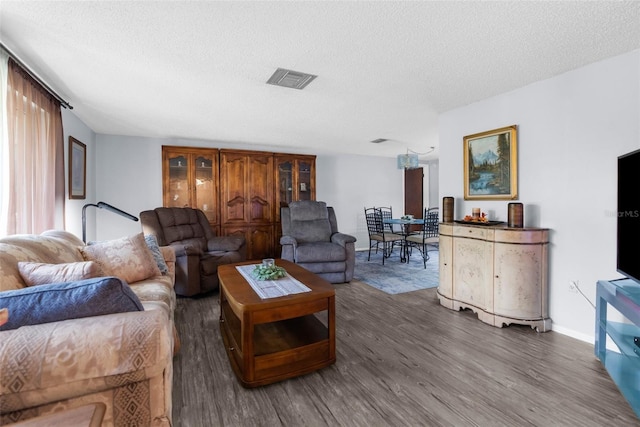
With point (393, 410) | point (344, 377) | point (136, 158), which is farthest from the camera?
point (136, 158)

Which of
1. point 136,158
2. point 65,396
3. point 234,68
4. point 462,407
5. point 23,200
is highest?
point 234,68

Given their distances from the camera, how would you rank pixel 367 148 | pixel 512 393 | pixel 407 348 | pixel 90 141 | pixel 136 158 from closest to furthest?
pixel 512 393
pixel 407 348
pixel 90 141
pixel 136 158
pixel 367 148

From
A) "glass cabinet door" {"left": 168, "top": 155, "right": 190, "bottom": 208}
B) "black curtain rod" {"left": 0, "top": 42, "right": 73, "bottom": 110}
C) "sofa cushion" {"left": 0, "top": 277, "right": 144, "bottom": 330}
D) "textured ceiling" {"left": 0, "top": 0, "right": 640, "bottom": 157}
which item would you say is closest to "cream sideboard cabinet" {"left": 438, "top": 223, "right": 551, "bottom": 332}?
"textured ceiling" {"left": 0, "top": 0, "right": 640, "bottom": 157}

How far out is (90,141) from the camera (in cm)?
429

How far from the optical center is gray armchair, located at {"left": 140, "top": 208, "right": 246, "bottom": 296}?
11.2 ft

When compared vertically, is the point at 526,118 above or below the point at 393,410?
above

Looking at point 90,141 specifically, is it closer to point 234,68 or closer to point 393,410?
point 234,68

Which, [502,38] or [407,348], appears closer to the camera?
[502,38]

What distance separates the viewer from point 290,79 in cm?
255

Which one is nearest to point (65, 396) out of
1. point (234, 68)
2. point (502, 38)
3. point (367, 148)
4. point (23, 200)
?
point (23, 200)

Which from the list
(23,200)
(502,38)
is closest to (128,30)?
(23,200)

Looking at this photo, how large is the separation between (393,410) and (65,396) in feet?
4.69

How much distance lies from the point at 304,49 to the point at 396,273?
137 inches

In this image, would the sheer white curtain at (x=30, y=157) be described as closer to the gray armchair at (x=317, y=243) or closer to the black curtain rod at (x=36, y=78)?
the black curtain rod at (x=36, y=78)
